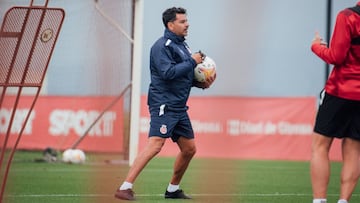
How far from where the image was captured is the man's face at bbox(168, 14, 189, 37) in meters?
9.68

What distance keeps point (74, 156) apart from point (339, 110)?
31.8ft

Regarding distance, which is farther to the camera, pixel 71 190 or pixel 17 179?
pixel 17 179

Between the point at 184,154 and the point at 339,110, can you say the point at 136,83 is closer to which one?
the point at 184,154

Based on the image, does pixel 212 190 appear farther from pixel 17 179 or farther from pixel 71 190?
pixel 17 179

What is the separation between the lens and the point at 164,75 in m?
9.47

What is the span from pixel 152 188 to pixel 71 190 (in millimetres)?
1143

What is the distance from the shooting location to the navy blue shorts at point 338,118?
7629 mm

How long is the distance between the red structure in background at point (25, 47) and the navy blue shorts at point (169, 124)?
117 inches

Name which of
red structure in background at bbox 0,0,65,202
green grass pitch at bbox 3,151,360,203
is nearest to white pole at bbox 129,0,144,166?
green grass pitch at bbox 3,151,360,203

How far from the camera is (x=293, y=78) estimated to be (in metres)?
19.0

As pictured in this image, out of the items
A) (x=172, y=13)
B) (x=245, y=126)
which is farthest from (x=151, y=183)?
(x=245, y=126)

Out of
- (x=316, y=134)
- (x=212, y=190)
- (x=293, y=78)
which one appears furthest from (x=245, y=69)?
(x=293, y=78)

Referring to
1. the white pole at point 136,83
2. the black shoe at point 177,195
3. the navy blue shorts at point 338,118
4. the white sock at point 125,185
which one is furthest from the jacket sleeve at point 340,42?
the white pole at point 136,83

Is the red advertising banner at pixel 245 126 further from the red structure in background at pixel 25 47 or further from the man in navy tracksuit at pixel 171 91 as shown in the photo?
the red structure in background at pixel 25 47
